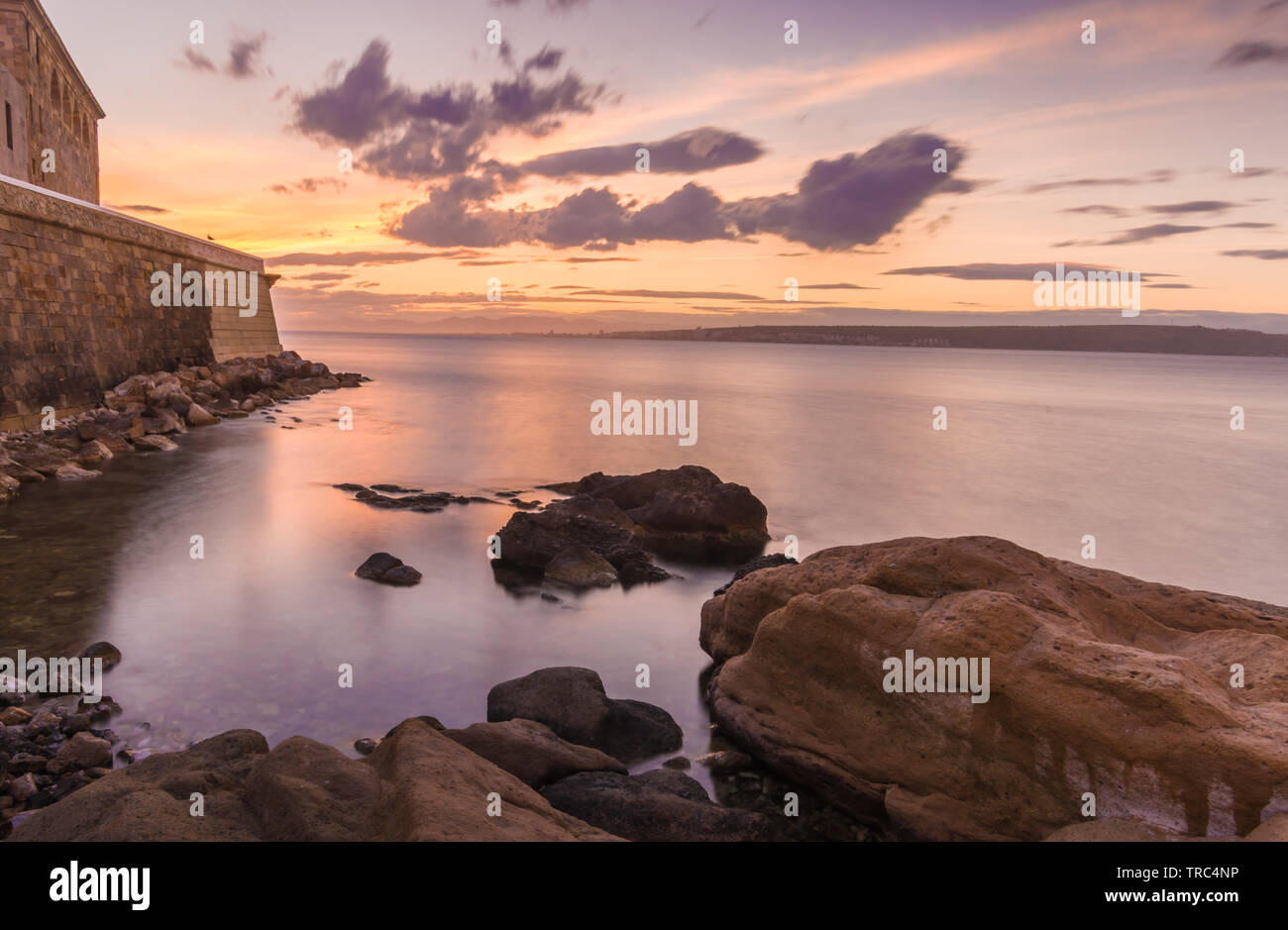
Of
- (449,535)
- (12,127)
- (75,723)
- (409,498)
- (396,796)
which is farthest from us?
(12,127)

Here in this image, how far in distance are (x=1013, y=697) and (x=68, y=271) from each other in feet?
70.2

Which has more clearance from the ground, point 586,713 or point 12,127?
point 12,127

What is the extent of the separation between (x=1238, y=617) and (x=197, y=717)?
754 cm

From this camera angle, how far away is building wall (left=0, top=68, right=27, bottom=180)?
2497cm

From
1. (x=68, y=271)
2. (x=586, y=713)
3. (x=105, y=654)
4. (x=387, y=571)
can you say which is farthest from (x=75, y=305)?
(x=586, y=713)

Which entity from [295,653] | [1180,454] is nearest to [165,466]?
[295,653]

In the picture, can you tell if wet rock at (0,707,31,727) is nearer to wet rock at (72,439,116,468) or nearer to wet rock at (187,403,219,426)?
wet rock at (72,439,116,468)

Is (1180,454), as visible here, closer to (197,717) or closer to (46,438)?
(197,717)

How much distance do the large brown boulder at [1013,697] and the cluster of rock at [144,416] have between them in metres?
12.6

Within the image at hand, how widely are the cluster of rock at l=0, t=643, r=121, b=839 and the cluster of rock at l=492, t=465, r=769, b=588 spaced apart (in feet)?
16.2

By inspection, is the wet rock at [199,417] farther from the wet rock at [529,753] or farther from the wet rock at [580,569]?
the wet rock at [529,753]

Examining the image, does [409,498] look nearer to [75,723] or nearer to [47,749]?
[75,723]

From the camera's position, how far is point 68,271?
59.6ft

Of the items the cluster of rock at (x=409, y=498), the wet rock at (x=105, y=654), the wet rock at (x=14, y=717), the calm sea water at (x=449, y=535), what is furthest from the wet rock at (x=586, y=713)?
the cluster of rock at (x=409, y=498)
